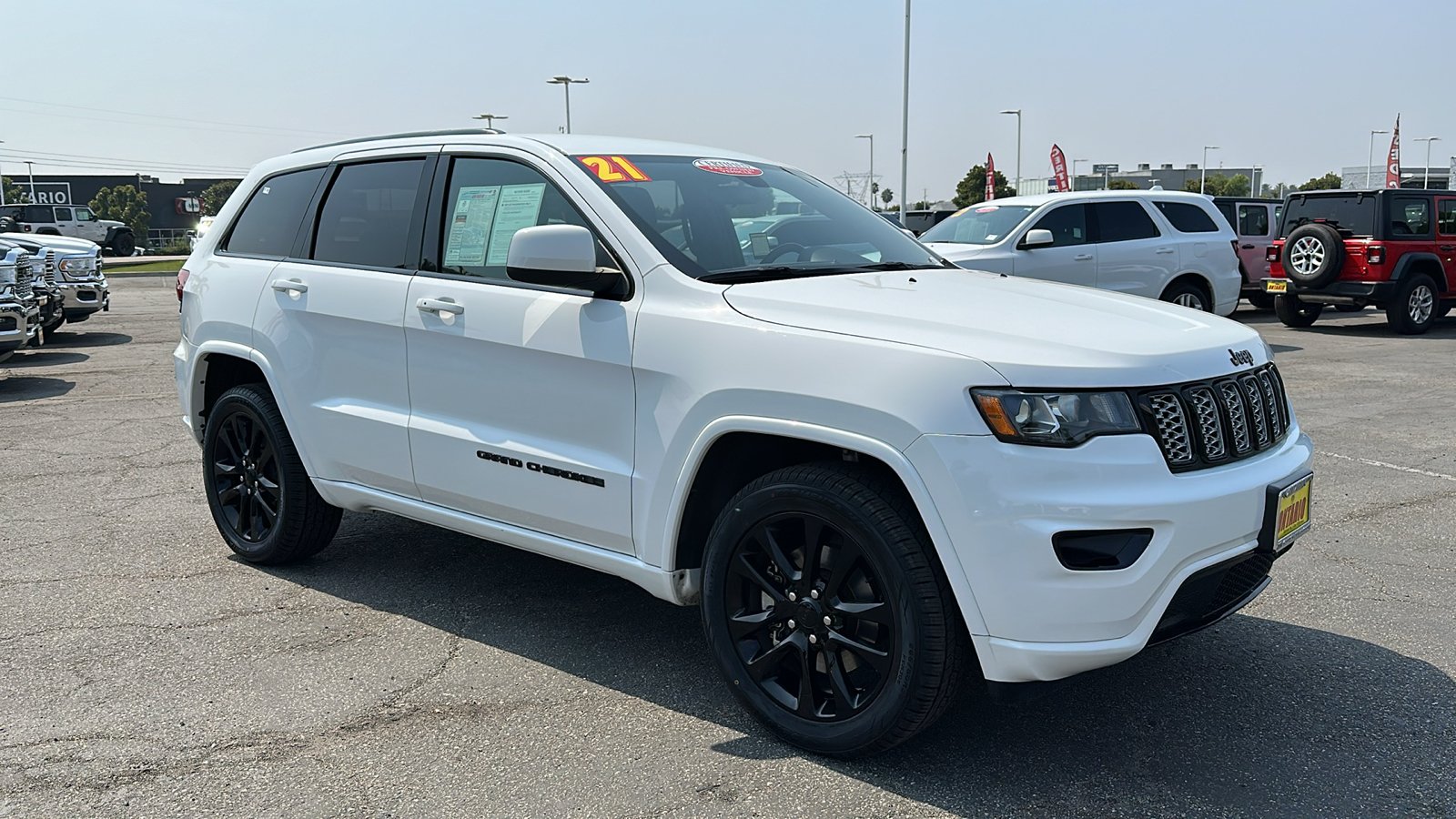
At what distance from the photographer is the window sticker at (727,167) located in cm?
425

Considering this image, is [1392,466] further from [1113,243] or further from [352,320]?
[352,320]

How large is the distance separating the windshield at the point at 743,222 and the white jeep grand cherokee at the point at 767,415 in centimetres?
2

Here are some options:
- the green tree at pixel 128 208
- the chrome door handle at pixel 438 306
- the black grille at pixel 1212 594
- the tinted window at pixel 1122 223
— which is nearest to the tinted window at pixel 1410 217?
the tinted window at pixel 1122 223

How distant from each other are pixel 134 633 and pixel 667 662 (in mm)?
2022

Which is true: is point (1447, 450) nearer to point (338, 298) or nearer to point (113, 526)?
point (338, 298)

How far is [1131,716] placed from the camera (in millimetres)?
3562

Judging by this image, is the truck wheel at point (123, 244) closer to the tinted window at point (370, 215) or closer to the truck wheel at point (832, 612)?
the tinted window at point (370, 215)

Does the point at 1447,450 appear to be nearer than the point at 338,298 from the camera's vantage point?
No

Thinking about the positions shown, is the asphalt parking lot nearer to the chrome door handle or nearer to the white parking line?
the white parking line

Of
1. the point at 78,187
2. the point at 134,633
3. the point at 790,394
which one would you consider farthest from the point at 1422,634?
the point at 78,187

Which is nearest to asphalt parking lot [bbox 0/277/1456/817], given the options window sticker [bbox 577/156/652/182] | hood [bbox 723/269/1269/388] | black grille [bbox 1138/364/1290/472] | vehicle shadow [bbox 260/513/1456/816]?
vehicle shadow [bbox 260/513/1456/816]

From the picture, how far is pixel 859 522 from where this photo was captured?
3.03 meters

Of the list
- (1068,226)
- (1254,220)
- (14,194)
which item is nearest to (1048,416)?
(1068,226)

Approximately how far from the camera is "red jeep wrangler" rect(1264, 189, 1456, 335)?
50.4ft
